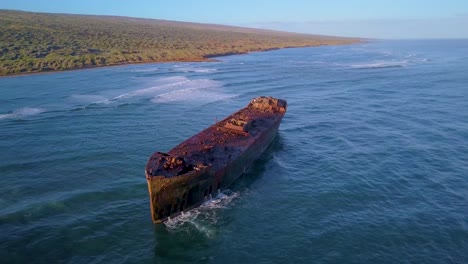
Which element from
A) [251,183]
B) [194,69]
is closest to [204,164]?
[251,183]

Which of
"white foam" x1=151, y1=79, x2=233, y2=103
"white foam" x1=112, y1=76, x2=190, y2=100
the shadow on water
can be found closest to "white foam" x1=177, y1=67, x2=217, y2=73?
"white foam" x1=112, y1=76, x2=190, y2=100

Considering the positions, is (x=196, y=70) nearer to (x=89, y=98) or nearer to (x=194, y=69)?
(x=194, y=69)

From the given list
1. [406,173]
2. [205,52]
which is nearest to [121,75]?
[205,52]

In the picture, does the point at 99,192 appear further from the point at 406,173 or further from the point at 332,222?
the point at 406,173

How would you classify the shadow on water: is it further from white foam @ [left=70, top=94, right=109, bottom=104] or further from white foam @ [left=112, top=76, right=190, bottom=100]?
white foam @ [left=112, top=76, right=190, bottom=100]

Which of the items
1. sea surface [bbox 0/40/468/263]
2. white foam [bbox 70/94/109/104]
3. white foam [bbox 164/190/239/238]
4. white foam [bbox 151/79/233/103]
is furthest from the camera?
white foam [bbox 151/79/233/103]

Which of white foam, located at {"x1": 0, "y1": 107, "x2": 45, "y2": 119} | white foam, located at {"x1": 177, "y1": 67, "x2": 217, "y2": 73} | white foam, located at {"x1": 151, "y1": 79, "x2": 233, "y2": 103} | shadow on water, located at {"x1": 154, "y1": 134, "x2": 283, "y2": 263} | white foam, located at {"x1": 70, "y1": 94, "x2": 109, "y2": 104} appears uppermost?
white foam, located at {"x1": 177, "y1": 67, "x2": 217, "y2": 73}

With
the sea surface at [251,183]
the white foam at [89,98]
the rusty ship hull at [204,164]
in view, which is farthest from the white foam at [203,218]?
the white foam at [89,98]
